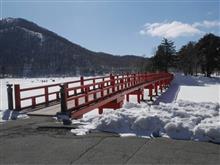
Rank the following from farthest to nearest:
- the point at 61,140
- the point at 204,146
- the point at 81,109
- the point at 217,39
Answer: the point at 217,39
the point at 81,109
the point at 61,140
the point at 204,146

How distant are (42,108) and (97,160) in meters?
6.89

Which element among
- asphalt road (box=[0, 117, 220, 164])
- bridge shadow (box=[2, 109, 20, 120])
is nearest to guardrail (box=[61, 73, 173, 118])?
bridge shadow (box=[2, 109, 20, 120])

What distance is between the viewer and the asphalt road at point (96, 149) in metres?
6.02

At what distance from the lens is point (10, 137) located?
25.8 ft

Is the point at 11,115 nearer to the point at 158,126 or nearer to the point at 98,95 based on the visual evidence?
the point at 158,126

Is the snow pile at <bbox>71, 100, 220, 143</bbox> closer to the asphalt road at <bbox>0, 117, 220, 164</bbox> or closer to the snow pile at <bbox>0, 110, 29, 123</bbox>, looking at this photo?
the asphalt road at <bbox>0, 117, 220, 164</bbox>

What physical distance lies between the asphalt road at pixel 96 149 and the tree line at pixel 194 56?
70.2 meters

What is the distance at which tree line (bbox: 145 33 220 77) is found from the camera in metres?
74.2

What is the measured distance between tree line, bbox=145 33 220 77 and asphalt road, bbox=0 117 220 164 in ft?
230

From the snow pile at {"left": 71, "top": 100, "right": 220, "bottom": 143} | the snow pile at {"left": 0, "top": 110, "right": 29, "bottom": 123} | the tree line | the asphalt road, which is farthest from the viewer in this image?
the tree line

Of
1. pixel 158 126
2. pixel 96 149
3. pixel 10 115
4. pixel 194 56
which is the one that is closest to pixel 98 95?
pixel 10 115

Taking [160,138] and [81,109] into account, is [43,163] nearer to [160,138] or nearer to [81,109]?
[160,138]

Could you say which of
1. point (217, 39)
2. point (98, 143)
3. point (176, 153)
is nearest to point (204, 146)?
point (176, 153)

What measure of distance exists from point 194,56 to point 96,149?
260 ft
